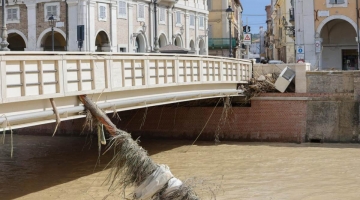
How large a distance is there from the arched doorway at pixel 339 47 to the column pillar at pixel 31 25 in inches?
780

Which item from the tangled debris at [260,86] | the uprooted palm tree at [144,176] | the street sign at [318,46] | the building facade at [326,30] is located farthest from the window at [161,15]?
the uprooted palm tree at [144,176]

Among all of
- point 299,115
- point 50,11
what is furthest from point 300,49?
point 50,11

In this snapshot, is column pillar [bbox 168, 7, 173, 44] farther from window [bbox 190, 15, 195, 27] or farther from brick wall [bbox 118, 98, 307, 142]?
brick wall [bbox 118, 98, 307, 142]

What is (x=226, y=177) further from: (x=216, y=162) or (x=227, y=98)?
(x=227, y=98)

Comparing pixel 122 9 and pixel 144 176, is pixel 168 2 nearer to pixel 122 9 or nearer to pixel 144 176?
pixel 122 9

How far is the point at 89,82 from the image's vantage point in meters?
14.1

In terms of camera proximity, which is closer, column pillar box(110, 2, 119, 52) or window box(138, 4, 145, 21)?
column pillar box(110, 2, 119, 52)

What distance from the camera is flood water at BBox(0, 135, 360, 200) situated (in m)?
17.0

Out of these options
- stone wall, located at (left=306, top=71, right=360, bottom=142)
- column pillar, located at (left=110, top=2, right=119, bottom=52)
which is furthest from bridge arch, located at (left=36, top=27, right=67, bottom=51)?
stone wall, located at (left=306, top=71, right=360, bottom=142)

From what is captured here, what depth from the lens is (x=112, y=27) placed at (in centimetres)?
3691

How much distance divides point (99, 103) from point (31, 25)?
24615mm

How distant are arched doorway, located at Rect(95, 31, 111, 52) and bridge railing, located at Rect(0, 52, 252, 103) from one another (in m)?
16.9

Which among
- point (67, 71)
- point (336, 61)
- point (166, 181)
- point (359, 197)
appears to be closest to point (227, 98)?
point (359, 197)

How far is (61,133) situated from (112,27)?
924cm
